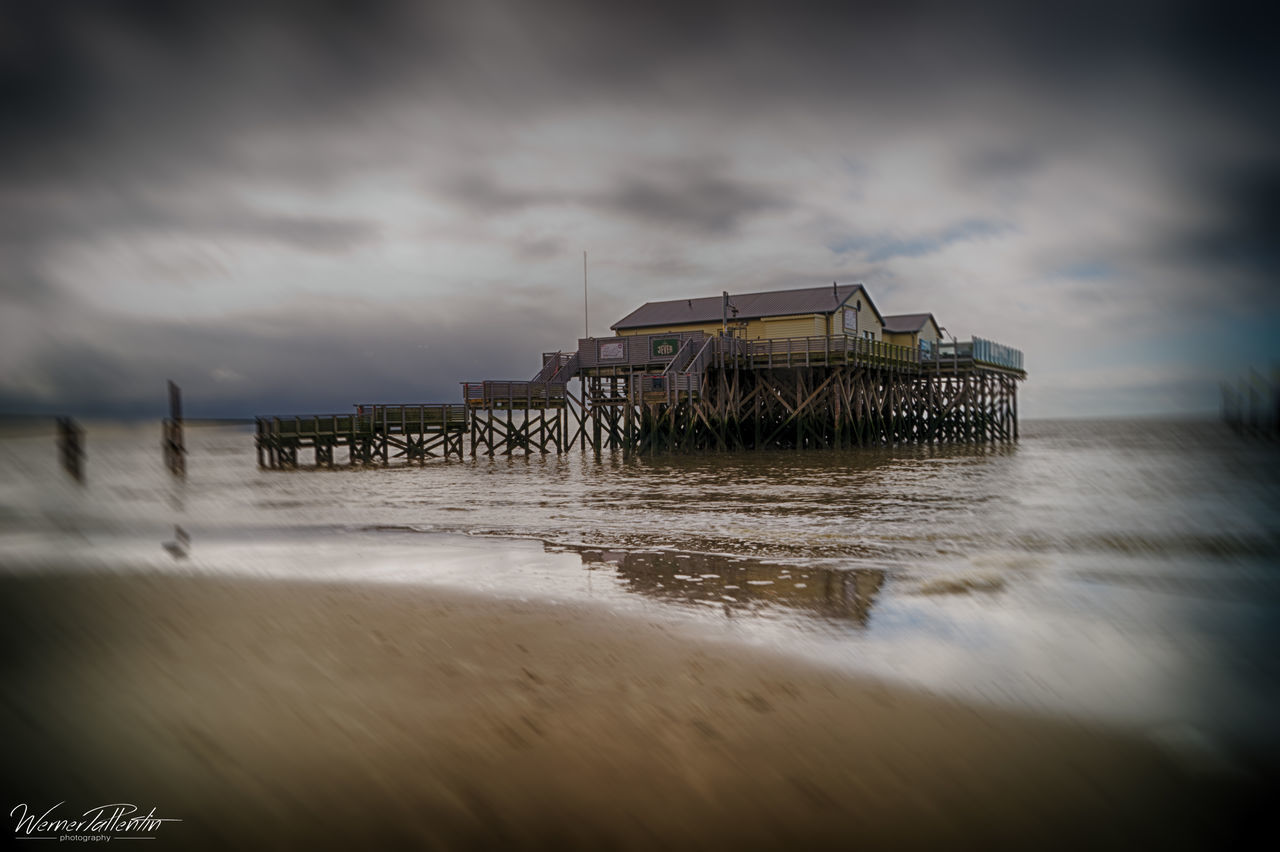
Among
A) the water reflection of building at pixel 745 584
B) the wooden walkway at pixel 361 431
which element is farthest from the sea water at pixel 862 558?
the wooden walkway at pixel 361 431

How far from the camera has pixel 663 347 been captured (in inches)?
1264

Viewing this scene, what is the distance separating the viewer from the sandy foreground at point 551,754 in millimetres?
2883

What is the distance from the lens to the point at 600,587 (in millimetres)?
7355

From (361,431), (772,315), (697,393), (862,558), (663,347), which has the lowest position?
(862,558)

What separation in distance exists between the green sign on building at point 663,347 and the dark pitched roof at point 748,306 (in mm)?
5494

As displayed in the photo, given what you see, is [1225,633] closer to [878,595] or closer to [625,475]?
[878,595]

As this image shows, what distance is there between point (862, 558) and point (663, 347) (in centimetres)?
2410

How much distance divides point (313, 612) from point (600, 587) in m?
2.74

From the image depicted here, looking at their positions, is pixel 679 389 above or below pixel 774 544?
above

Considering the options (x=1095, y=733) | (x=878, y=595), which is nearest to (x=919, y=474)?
(x=878, y=595)

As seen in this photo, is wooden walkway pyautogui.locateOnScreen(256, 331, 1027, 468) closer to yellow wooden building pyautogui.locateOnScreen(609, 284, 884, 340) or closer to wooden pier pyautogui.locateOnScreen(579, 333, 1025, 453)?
wooden pier pyautogui.locateOnScreen(579, 333, 1025, 453)

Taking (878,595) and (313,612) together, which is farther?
(878,595)

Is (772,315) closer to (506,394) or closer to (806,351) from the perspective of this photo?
(806,351)

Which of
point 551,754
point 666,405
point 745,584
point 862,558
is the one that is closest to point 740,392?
point 666,405
